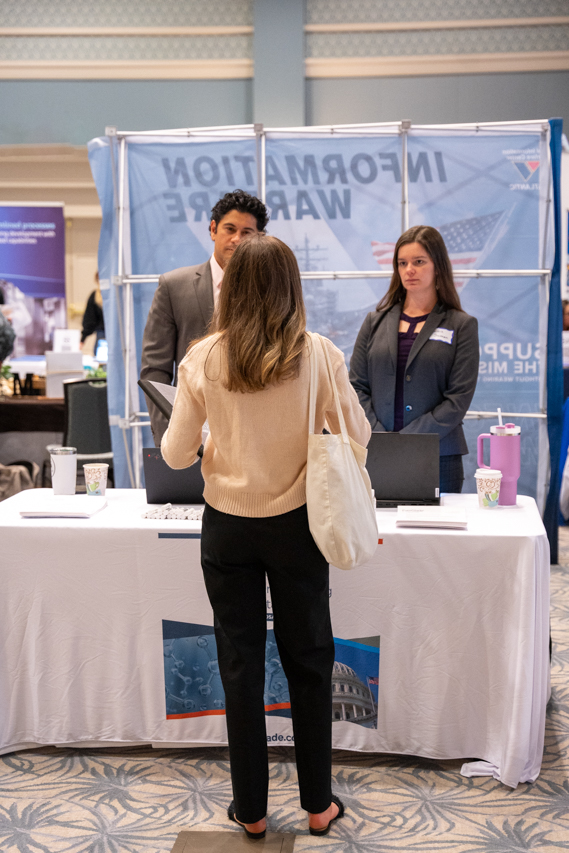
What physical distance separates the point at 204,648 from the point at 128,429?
196cm

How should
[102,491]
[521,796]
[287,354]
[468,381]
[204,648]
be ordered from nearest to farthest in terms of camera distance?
1. [287,354]
2. [521,796]
3. [204,648]
4. [102,491]
5. [468,381]

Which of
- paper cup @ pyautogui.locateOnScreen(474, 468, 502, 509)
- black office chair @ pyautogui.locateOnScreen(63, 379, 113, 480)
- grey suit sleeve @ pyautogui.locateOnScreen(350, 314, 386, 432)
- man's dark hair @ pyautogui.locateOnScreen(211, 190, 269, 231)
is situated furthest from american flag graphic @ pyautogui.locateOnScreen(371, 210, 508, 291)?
paper cup @ pyautogui.locateOnScreen(474, 468, 502, 509)

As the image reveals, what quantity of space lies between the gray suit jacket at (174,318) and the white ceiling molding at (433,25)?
4404 mm

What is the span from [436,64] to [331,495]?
18.4 ft

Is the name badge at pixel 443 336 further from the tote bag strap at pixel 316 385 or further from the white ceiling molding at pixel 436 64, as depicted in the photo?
the white ceiling molding at pixel 436 64

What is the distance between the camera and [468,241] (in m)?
3.87

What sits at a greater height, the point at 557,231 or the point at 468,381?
the point at 557,231

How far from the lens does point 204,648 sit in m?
2.07

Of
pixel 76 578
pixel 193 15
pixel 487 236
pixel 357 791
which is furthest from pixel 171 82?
pixel 357 791

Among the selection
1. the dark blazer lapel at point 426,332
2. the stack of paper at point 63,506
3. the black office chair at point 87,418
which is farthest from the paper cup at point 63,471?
the black office chair at point 87,418

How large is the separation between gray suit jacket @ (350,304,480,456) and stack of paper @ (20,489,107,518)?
3.32ft

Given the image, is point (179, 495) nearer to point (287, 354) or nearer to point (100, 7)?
point (287, 354)

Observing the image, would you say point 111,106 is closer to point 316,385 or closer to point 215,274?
point 215,274

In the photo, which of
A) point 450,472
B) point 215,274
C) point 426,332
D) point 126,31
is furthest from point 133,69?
point 450,472
